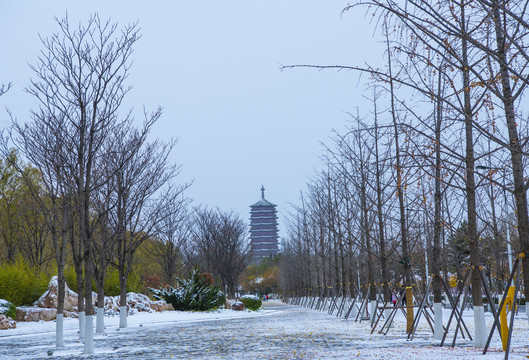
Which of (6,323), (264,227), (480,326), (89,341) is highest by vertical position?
(264,227)

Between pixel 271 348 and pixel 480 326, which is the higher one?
pixel 480 326

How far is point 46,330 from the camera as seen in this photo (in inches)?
827

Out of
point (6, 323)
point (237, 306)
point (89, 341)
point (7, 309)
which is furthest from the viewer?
point (237, 306)

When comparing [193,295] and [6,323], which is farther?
[193,295]

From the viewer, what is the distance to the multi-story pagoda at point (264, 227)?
171 meters

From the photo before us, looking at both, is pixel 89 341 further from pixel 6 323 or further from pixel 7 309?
pixel 7 309

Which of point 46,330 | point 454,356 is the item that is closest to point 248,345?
point 454,356

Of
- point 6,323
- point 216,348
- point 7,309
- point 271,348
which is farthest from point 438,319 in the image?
point 7,309

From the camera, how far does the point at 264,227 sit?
573ft

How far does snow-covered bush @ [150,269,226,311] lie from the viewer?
3366 centimetres

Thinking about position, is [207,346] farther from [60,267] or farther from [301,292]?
[301,292]

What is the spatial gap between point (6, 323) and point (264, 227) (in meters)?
154

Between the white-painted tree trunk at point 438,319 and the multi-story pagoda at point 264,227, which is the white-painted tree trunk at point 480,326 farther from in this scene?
the multi-story pagoda at point 264,227

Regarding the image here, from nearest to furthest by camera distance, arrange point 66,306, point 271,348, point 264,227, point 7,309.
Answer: point 271,348 < point 7,309 < point 66,306 < point 264,227
